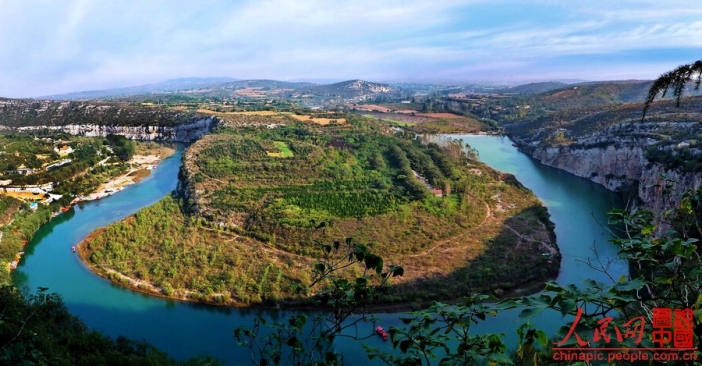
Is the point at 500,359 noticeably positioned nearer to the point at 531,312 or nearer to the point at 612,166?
the point at 531,312

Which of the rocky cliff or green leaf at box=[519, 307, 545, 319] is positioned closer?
green leaf at box=[519, 307, 545, 319]

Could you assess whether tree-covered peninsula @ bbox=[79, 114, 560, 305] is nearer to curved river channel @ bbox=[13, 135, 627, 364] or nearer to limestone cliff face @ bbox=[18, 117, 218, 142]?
curved river channel @ bbox=[13, 135, 627, 364]

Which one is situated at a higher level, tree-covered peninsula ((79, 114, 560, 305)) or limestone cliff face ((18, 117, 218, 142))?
limestone cliff face ((18, 117, 218, 142))

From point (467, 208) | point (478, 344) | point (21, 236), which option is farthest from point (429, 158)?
point (478, 344)

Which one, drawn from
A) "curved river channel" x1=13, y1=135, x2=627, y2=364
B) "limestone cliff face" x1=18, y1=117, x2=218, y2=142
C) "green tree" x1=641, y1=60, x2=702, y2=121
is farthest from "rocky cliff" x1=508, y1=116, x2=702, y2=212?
"limestone cliff face" x1=18, y1=117, x2=218, y2=142

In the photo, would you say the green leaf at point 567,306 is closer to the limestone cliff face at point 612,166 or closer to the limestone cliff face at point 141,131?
the limestone cliff face at point 612,166

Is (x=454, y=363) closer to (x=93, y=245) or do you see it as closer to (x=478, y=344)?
(x=478, y=344)
